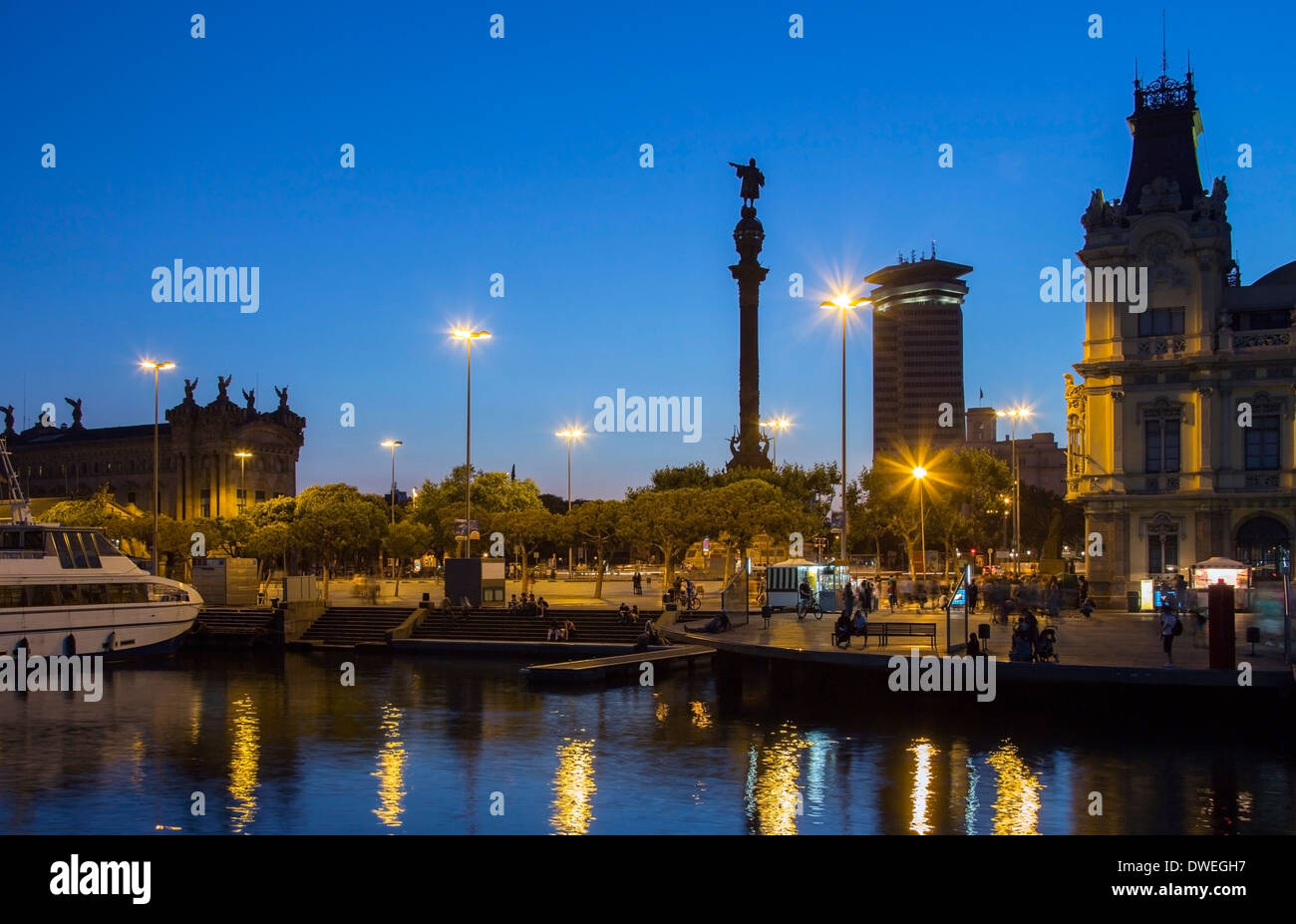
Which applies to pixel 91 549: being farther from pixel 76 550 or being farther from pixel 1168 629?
pixel 1168 629

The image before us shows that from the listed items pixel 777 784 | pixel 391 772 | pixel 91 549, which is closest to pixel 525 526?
pixel 91 549

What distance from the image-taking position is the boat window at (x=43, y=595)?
5009cm

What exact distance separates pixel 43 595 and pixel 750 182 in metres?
74.0

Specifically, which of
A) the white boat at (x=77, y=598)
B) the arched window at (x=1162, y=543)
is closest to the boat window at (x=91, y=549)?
the white boat at (x=77, y=598)

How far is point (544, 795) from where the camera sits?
2595 centimetres

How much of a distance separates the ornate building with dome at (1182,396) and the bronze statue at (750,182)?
175ft

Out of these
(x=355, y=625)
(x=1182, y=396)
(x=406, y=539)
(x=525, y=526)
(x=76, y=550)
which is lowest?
(x=355, y=625)

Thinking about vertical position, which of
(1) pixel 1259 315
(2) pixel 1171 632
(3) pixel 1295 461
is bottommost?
(2) pixel 1171 632

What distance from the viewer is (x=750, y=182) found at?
110 m

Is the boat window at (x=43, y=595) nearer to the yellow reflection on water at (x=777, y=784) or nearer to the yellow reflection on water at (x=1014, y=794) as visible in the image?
the yellow reflection on water at (x=777, y=784)
